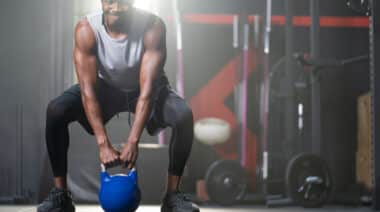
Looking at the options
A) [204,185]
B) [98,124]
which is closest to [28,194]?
[204,185]

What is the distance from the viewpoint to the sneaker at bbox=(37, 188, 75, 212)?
7.90 ft

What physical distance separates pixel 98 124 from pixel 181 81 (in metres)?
2.13

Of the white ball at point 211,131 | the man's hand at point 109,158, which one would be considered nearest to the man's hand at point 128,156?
the man's hand at point 109,158

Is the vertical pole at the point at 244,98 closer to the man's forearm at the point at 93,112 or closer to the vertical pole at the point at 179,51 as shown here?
the vertical pole at the point at 179,51

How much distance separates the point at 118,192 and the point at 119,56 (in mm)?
690

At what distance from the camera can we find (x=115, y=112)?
8.61 ft

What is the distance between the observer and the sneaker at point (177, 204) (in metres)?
2.46

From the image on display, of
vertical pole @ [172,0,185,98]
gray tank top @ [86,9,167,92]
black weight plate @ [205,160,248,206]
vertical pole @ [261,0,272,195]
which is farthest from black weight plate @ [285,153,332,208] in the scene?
gray tank top @ [86,9,167,92]

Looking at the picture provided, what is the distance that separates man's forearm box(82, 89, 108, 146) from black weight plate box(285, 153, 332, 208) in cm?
208

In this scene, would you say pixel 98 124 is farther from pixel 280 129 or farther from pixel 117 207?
pixel 280 129

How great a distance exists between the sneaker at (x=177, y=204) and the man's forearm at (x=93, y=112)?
0.41 metres

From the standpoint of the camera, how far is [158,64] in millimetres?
2541

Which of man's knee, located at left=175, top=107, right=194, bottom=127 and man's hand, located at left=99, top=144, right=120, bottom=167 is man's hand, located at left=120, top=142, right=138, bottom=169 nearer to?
man's hand, located at left=99, top=144, right=120, bottom=167

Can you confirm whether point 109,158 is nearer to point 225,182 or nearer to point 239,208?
point 239,208
